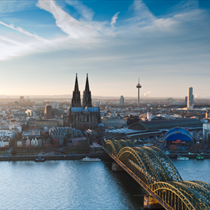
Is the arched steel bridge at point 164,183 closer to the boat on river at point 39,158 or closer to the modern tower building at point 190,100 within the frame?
the boat on river at point 39,158

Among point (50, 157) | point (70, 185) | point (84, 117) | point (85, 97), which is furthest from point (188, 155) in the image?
point (85, 97)

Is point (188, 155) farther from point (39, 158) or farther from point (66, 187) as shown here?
point (66, 187)

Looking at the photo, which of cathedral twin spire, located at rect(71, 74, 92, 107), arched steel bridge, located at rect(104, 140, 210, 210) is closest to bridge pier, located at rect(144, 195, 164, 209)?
arched steel bridge, located at rect(104, 140, 210, 210)

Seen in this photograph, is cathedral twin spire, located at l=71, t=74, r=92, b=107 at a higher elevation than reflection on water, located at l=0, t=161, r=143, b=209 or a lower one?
higher

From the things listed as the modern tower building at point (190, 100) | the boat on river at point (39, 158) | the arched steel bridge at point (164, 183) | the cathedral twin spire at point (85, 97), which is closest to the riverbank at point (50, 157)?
the boat on river at point (39, 158)

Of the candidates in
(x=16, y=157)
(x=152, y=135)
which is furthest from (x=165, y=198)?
(x=152, y=135)

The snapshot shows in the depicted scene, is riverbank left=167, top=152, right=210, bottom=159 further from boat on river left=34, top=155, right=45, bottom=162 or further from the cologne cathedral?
the cologne cathedral

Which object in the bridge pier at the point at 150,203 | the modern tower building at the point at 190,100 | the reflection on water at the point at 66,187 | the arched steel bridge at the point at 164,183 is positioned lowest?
the reflection on water at the point at 66,187

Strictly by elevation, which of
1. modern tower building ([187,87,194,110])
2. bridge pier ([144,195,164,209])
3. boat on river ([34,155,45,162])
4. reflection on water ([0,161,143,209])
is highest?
modern tower building ([187,87,194,110])
